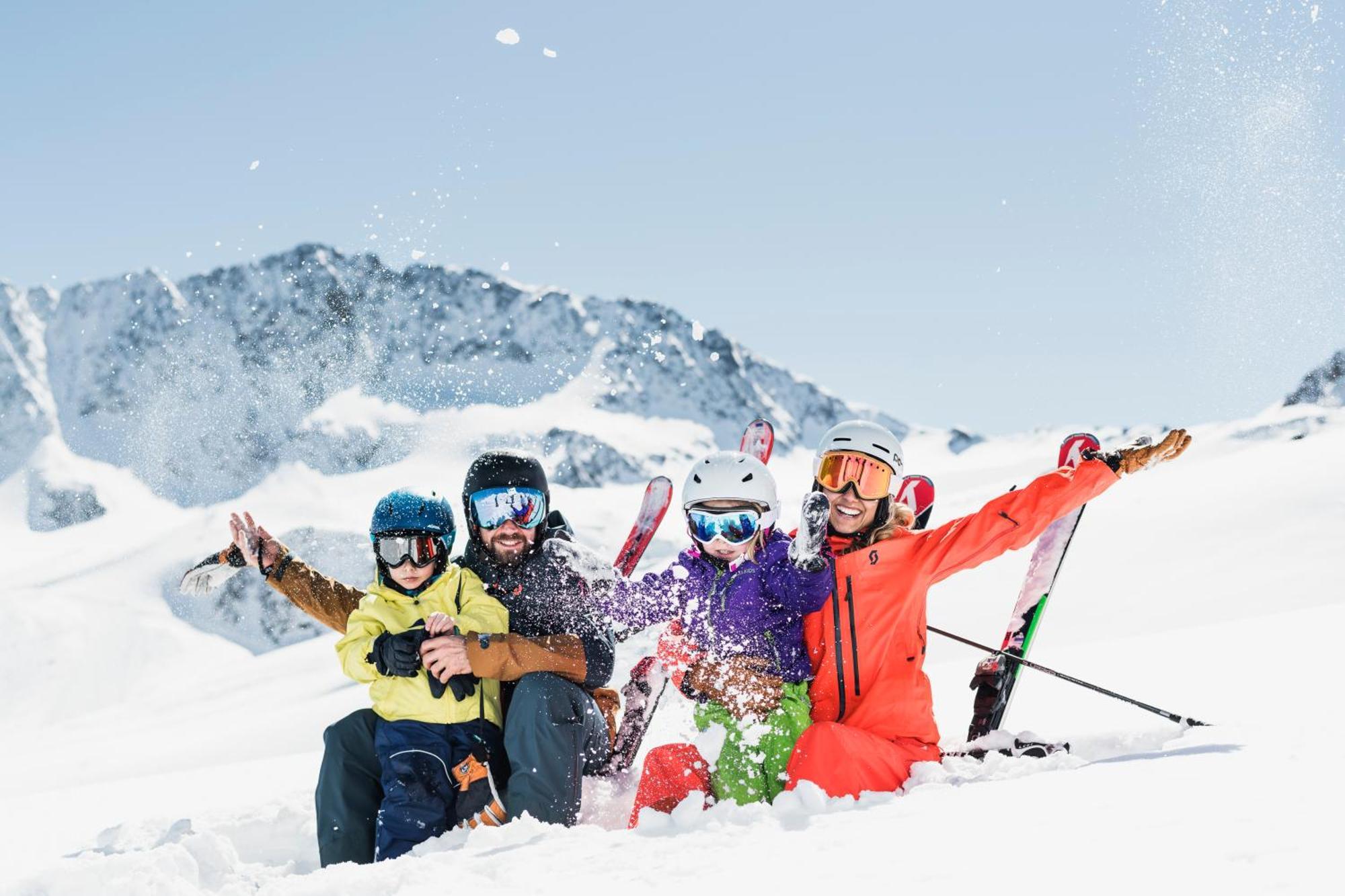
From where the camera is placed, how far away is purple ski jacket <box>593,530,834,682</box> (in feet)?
13.4

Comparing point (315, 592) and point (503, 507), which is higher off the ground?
point (503, 507)

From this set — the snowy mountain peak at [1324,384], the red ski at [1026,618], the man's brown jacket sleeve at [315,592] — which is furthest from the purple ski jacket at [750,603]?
the snowy mountain peak at [1324,384]

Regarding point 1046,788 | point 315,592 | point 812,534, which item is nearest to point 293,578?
point 315,592

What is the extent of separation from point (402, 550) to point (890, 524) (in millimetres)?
2167

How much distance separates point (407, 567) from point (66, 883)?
168cm

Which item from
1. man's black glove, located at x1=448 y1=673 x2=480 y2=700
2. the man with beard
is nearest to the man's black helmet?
the man with beard

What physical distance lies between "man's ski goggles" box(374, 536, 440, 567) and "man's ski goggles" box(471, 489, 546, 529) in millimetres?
446

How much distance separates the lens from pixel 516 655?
4207 mm

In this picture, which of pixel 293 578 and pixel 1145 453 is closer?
pixel 1145 453

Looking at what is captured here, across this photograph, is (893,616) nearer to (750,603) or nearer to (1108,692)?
(750,603)

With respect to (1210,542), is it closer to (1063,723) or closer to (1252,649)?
(1252,649)

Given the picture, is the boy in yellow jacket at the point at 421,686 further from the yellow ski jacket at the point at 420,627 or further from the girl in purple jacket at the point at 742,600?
the girl in purple jacket at the point at 742,600

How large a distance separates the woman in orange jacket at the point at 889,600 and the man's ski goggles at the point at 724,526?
410 millimetres

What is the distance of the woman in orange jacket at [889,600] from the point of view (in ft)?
13.8
